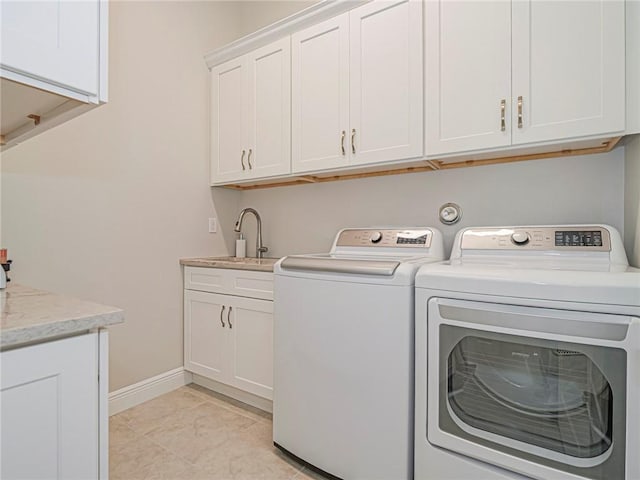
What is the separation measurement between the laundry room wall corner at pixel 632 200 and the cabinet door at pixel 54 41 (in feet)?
6.13

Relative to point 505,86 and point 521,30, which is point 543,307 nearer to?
point 505,86

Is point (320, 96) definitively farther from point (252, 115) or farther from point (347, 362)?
point (347, 362)

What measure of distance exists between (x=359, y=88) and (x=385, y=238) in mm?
838

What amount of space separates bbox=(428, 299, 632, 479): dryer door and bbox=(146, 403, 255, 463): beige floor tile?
45.8 inches

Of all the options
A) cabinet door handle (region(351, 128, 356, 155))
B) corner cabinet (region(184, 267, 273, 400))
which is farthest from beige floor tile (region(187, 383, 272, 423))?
cabinet door handle (region(351, 128, 356, 155))

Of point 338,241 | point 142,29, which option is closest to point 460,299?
point 338,241

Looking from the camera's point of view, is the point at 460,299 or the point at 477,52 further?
the point at 477,52

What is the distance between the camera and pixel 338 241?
2.06 meters

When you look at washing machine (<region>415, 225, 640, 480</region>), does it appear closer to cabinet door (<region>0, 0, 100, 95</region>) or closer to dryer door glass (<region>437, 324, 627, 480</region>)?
dryer door glass (<region>437, 324, 627, 480</region>)

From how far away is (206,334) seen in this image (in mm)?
2432

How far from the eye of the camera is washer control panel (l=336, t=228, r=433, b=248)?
182 cm

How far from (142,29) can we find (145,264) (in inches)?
59.5

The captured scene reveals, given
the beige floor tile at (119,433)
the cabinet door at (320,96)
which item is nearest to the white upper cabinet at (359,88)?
the cabinet door at (320,96)

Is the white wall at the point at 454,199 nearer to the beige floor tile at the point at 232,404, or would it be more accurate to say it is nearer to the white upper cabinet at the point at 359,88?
the white upper cabinet at the point at 359,88
